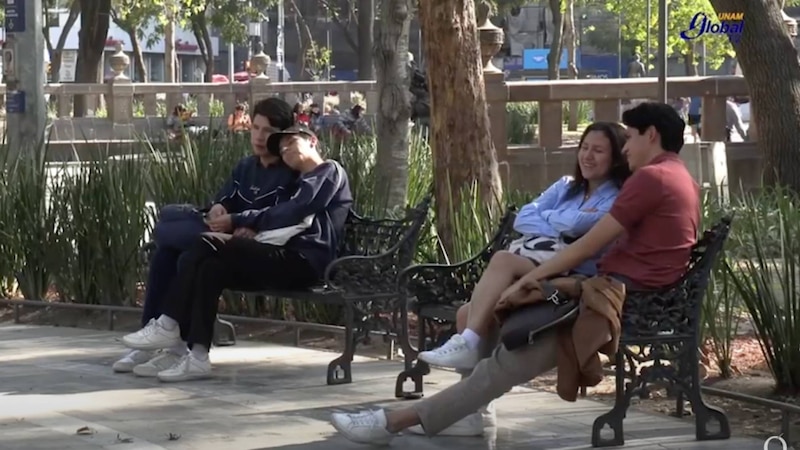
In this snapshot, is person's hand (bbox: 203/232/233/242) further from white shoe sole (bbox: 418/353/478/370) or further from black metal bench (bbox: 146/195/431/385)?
white shoe sole (bbox: 418/353/478/370)

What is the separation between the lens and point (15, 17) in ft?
37.9

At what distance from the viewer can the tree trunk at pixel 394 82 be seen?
10.4 m

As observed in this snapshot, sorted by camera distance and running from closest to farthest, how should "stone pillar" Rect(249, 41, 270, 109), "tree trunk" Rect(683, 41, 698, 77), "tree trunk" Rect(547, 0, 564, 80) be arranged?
"stone pillar" Rect(249, 41, 270, 109) < "tree trunk" Rect(683, 41, 698, 77) < "tree trunk" Rect(547, 0, 564, 80)

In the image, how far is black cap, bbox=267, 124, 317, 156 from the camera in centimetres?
759

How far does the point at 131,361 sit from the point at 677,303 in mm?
3100

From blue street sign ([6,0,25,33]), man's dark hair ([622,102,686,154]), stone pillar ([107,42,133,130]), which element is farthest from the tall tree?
man's dark hair ([622,102,686,154])

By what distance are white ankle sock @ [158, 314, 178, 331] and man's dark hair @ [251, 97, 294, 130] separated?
3.68 ft

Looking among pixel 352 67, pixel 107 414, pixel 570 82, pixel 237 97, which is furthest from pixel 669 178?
pixel 352 67

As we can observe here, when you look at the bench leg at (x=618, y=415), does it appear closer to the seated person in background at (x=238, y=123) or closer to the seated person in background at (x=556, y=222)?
the seated person in background at (x=556, y=222)

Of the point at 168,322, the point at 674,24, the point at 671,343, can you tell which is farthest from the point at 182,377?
the point at 674,24

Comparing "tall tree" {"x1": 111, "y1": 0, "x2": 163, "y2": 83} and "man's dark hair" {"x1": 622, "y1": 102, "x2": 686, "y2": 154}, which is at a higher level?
"tall tree" {"x1": 111, "y1": 0, "x2": 163, "y2": 83}

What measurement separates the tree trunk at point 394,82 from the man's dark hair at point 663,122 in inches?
177

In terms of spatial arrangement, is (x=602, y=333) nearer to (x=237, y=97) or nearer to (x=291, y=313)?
(x=291, y=313)

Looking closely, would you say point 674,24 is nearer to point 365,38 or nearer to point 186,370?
point 365,38
